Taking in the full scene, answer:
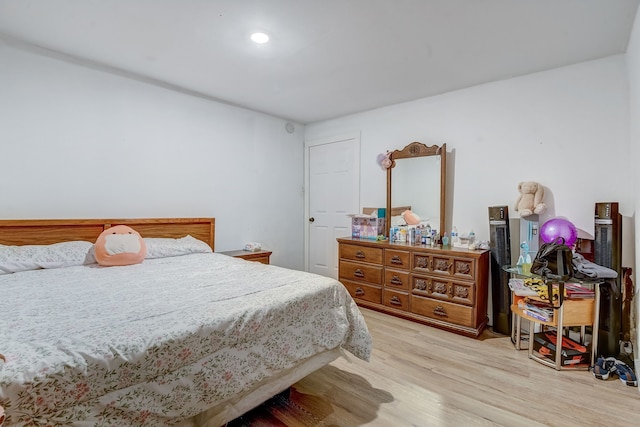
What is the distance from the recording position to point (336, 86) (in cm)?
321

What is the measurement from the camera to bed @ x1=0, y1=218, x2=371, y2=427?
0.97 meters

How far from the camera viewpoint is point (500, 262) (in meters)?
2.83

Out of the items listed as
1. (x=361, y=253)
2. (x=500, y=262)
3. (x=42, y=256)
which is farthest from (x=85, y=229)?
(x=500, y=262)

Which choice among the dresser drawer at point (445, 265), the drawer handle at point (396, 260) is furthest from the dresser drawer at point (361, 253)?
the dresser drawer at point (445, 265)

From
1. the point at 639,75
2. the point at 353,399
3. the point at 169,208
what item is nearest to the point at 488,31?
the point at 639,75

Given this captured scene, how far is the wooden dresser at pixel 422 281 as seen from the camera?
2.79 meters

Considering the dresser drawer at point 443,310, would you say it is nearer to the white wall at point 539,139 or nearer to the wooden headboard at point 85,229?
the white wall at point 539,139

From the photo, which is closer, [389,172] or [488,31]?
[488,31]

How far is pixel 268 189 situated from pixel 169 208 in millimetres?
1348

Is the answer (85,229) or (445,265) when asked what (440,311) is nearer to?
(445,265)

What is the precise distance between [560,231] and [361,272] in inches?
74.2

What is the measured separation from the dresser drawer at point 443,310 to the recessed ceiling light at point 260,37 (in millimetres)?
2678

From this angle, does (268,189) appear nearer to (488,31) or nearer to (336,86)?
(336,86)

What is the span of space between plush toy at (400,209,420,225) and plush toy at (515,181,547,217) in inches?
39.4
